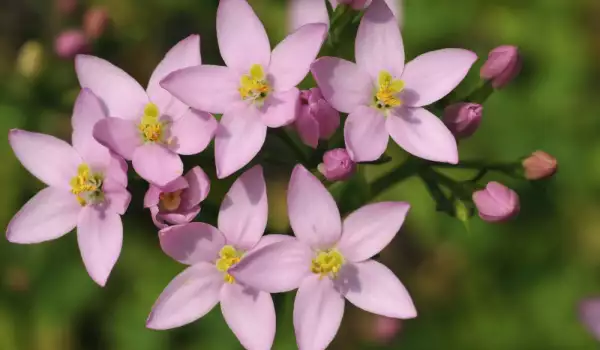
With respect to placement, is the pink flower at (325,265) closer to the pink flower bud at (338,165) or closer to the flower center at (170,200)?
the pink flower bud at (338,165)

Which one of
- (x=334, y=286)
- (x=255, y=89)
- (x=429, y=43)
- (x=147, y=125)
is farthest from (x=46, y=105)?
(x=429, y=43)

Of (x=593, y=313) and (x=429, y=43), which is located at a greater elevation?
(x=429, y=43)

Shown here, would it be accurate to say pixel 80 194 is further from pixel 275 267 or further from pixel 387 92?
pixel 387 92

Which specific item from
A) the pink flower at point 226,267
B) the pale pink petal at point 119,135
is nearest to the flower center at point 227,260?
the pink flower at point 226,267

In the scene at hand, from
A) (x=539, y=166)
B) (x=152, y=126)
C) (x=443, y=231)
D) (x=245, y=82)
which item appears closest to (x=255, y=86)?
(x=245, y=82)

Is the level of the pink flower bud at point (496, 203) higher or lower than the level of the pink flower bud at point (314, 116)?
lower

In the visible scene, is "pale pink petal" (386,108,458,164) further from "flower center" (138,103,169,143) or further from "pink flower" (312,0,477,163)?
"flower center" (138,103,169,143)

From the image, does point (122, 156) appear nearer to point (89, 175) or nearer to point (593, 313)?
point (89, 175)
